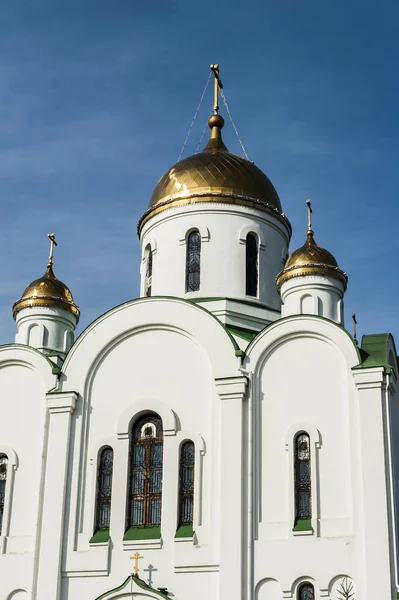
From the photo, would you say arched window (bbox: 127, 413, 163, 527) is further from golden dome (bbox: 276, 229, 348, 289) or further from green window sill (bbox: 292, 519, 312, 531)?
golden dome (bbox: 276, 229, 348, 289)

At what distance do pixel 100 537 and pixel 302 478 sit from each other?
3573 mm

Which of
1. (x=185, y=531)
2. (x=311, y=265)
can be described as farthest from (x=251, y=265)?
(x=185, y=531)

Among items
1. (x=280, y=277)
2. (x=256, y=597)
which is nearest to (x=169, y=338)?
(x=280, y=277)

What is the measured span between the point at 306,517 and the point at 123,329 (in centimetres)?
484

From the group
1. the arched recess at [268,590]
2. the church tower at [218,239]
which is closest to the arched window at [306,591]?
the arched recess at [268,590]

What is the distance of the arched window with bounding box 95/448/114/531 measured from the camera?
16.4 m

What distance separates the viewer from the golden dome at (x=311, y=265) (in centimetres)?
1781

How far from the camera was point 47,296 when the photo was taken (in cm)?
1978

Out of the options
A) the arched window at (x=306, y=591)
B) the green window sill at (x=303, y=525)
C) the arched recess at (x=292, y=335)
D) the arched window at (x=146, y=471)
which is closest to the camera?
the arched window at (x=306, y=591)

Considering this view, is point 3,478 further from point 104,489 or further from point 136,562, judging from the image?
point 136,562

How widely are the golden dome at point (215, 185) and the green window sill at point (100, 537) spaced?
282 inches

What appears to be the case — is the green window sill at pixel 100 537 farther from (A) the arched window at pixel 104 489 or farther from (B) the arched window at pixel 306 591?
(B) the arched window at pixel 306 591

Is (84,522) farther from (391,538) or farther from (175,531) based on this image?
(391,538)

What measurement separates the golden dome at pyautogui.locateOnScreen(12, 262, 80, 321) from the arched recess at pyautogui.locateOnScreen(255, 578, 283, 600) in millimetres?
7486
